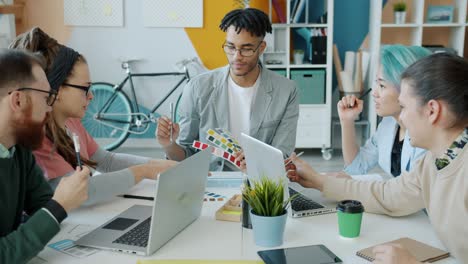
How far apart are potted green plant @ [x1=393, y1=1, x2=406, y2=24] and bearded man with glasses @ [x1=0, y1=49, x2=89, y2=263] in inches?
155

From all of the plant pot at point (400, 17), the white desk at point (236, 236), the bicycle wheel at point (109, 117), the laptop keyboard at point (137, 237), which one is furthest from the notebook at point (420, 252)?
the bicycle wheel at point (109, 117)

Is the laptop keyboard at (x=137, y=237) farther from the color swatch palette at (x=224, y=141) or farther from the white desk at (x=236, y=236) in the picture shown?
the color swatch palette at (x=224, y=141)

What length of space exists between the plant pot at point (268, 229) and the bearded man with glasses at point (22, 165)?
490 millimetres

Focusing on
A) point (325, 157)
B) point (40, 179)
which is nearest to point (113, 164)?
point (40, 179)

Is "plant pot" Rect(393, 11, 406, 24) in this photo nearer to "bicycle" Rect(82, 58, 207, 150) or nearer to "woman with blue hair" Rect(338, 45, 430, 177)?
"bicycle" Rect(82, 58, 207, 150)

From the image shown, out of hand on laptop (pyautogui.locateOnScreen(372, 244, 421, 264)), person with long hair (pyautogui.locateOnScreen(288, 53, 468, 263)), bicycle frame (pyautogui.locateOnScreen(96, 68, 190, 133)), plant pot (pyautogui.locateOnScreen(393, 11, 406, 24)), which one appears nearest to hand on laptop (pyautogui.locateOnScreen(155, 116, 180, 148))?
person with long hair (pyautogui.locateOnScreen(288, 53, 468, 263))

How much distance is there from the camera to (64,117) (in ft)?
Answer: 6.40

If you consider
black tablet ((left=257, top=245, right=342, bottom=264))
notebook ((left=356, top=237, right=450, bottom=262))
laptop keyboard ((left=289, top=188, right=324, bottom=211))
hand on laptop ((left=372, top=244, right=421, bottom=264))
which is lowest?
notebook ((left=356, top=237, right=450, bottom=262))

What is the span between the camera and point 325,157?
4.89 metres

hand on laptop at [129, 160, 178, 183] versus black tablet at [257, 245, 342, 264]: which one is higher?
hand on laptop at [129, 160, 178, 183]

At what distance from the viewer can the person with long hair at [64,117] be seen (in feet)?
5.89

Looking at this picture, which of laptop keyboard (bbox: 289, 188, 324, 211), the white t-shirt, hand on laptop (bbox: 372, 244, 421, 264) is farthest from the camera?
the white t-shirt

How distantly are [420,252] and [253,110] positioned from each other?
1338 mm

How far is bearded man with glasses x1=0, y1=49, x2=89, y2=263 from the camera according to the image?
1290mm
